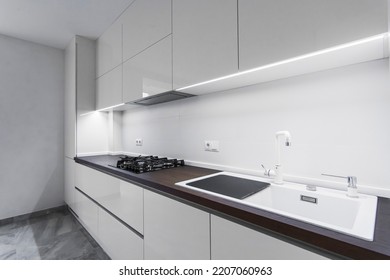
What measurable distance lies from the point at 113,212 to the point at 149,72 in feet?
4.12

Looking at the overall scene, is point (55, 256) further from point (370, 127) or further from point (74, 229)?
point (370, 127)

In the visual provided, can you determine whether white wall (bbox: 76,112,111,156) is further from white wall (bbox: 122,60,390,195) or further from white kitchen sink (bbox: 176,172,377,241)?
white kitchen sink (bbox: 176,172,377,241)

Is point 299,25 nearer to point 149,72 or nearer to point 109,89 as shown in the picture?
point 149,72

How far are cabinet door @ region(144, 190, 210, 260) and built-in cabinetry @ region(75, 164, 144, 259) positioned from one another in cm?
11

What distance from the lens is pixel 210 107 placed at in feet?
5.23

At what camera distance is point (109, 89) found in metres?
2.26

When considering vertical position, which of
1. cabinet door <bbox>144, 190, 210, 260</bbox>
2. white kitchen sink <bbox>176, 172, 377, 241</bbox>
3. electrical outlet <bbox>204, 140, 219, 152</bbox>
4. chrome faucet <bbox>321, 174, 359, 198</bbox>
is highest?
electrical outlet <bbox>204, 140, 219, 152</bbox>

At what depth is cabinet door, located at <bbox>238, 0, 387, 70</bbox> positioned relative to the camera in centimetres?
69

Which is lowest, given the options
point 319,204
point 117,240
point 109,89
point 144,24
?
point 117,240

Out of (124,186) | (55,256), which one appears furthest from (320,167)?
(55,256)

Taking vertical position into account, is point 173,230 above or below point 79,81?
below

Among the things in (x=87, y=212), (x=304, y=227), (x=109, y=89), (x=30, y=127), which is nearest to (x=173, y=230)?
(x=304, y=227)

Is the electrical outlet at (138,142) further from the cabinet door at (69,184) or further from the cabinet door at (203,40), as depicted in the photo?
the cabinet door at (203,40)

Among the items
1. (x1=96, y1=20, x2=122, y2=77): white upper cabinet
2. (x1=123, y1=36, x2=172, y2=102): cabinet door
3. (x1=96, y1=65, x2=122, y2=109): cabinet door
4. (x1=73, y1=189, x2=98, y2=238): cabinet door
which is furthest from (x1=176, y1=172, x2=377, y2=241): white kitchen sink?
(x1=96, y1=20, x2=122, y2=77): white upper cabinet
